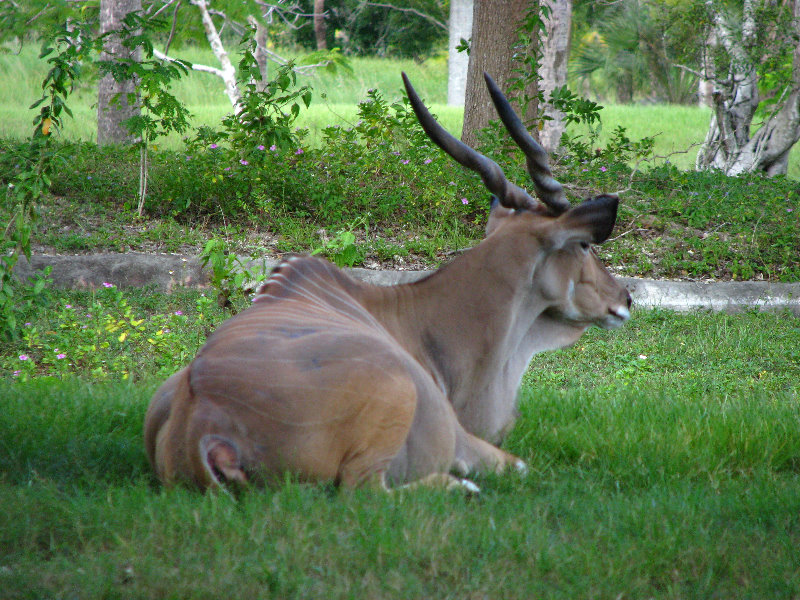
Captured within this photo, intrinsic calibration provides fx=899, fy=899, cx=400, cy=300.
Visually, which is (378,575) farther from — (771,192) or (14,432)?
(771,192)

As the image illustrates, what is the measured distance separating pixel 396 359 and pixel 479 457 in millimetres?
607

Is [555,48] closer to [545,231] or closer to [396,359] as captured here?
[545,231]

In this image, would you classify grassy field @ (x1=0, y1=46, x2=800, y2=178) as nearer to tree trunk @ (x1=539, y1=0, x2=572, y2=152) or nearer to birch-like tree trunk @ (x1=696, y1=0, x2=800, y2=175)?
birch-like tree trunk @ (x1=696, y1=0, x2=800, y2=175)

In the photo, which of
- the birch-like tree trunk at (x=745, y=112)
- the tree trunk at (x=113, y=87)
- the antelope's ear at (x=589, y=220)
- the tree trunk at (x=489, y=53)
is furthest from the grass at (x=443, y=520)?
the birch-like tree trunk at (x=745, y=112)

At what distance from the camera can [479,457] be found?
3.21m

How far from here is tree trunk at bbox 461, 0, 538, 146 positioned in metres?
8.23

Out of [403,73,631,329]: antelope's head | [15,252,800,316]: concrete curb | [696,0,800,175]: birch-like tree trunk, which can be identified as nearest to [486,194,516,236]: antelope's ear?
[403,73,631,329]: antelope's head

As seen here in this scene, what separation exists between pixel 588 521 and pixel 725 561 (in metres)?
0.42

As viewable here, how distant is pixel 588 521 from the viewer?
2799 millimetres

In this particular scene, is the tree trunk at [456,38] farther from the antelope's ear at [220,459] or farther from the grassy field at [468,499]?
the antelope's ear at [220,459]

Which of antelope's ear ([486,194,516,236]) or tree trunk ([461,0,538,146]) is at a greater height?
tree trunk ([461,0,538,146])

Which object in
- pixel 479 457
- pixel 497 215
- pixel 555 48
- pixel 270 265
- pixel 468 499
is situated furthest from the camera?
pixel 555 48

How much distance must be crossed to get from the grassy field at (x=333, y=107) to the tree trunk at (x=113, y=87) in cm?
81

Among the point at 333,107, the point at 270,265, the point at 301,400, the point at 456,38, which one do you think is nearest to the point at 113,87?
the point at 270,265
